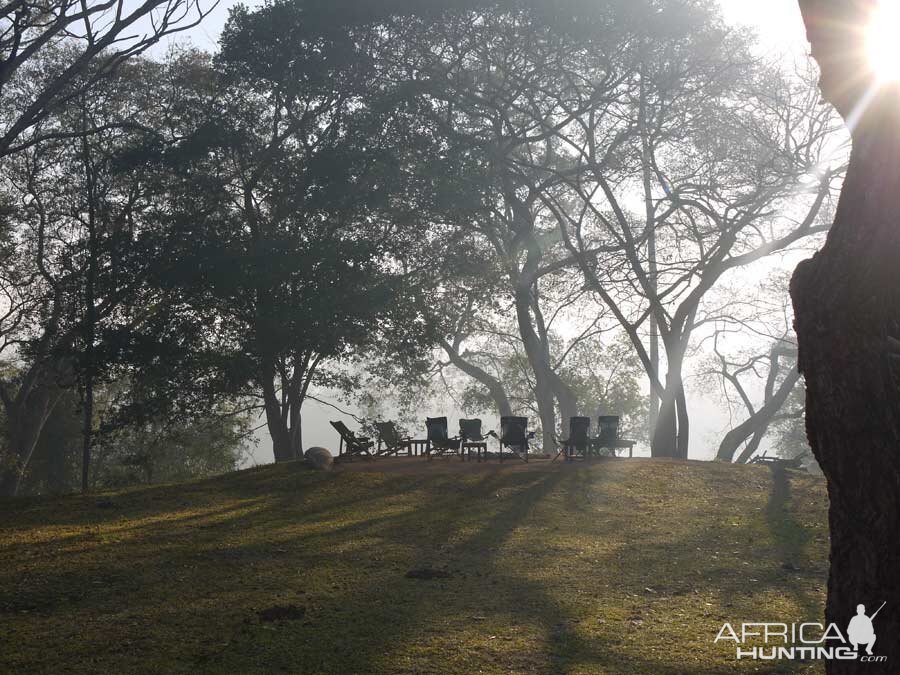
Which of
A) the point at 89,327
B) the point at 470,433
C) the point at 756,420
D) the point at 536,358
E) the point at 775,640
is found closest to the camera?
the point at 775,640

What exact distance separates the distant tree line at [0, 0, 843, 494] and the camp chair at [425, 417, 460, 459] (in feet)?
4.66

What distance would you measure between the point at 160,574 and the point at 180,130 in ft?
43.2

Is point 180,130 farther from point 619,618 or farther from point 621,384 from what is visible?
point 621,384

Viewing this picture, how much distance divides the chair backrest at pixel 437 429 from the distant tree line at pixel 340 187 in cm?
138

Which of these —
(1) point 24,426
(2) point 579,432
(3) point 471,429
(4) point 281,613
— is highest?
(1) point 24,426

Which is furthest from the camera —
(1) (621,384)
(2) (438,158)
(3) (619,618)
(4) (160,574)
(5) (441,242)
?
(1) (621,384)

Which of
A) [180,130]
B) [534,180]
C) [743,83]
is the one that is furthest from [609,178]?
[180,130]

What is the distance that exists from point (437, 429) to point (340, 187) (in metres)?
5.51

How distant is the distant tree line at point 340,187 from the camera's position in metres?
17.1

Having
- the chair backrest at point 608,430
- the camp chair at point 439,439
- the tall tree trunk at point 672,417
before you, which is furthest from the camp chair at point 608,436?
the tall tree trunk at point 672,417

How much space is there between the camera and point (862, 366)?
14.2 feet

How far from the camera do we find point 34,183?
23.2m

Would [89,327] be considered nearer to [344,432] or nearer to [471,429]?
[344,432]

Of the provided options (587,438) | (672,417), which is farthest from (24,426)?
(672,417)
